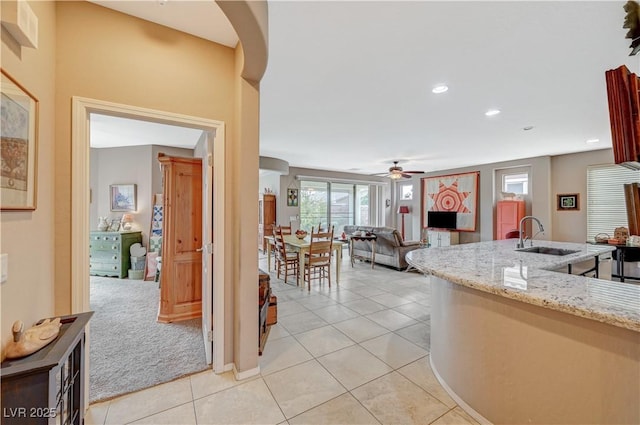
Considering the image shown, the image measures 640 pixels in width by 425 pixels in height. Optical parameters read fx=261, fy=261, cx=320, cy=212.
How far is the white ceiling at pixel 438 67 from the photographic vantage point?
1.77m

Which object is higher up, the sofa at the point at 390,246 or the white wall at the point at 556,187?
the white wall at the point at 556,187

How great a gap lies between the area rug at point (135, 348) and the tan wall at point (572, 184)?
7.62 metres

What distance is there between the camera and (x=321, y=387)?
6.49 feet

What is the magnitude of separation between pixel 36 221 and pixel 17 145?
427 mm

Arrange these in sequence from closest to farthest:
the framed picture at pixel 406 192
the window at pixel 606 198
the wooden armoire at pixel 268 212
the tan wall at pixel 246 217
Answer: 1. the tan wall at pixel 246 217
2. the window at pixel 606 198
3. the wooden armoire at pixel 268 212
4. the framed picture at pixel 406 192

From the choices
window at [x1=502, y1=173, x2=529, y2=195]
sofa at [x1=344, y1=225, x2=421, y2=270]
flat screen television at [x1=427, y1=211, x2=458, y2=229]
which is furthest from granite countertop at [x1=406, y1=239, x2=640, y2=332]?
flat screen television at [x1=427, y1=211, x2=458, y2=229]

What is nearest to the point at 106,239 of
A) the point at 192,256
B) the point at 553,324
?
the point at 192,256

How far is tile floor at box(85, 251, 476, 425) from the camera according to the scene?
169 cm

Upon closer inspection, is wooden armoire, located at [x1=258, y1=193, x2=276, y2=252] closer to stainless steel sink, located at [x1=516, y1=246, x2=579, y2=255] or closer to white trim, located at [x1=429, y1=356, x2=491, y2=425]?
stainless steel sink, located at [x1=516, y1=246, x2=579, y2=255]

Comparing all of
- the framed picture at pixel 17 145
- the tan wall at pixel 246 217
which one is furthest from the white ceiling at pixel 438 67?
the framed picture at pixel 17 145

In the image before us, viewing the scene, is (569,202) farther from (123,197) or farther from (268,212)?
(123,197)

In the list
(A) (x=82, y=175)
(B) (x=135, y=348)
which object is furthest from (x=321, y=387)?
(A) (x=82, y=175)

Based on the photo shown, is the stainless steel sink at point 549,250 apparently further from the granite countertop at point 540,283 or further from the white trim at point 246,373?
the white trim at point 246,373

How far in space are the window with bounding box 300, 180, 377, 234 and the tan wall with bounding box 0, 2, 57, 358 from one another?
6.85m
